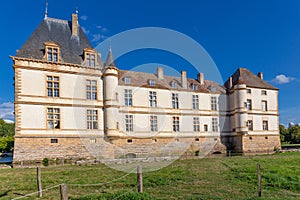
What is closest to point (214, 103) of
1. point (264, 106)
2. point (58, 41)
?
point (264, 106)

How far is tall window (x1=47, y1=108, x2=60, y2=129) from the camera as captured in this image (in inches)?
731

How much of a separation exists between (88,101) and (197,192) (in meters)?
14.7

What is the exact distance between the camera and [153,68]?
26.9 metres

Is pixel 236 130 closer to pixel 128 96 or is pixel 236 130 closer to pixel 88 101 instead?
pixel 128 96

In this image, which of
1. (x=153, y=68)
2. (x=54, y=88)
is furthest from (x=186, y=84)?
(x=54, y=88)

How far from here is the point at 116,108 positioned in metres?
20.9

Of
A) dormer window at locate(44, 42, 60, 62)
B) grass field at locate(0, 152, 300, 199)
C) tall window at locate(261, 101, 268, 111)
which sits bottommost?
grass field at locate(0, 152, 300, 199)

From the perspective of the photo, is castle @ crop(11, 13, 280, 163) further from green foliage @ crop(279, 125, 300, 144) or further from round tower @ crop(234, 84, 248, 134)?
green foliage @ crop(279, 125, 300, 144)

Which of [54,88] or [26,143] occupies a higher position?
[54,88]

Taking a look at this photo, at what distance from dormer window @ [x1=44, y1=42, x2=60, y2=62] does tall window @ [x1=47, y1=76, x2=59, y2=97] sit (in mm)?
1567

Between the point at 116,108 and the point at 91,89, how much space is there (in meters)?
2.87

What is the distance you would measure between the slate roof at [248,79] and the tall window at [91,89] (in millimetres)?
17102

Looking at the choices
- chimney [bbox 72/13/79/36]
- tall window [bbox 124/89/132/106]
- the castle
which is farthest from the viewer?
tall window [bbox 124/89/132/106]

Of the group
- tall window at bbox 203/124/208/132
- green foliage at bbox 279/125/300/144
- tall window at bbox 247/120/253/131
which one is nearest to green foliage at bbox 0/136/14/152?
tall window at bbox 203/124/208/132
